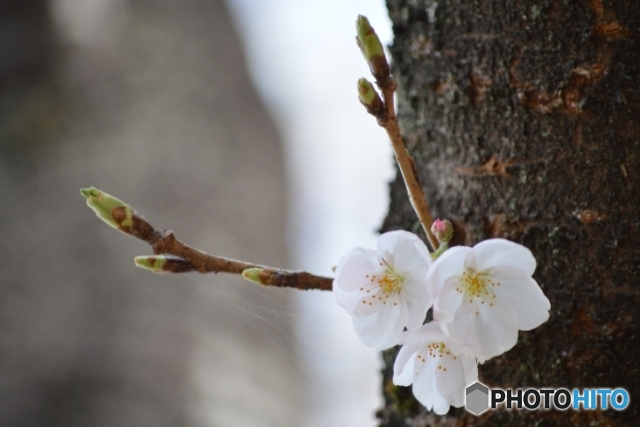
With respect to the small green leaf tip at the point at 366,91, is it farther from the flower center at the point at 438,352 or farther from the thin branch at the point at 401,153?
the flower center at the point at 438,352

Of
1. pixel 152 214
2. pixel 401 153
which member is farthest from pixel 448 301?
pixel 152 214

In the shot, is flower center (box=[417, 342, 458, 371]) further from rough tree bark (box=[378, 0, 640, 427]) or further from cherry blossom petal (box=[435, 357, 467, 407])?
rough tree bark (box=[378, 0, 640, 427])

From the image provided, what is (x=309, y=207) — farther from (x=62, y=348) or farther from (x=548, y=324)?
(x=548, y=324)

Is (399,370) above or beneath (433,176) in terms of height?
beneath

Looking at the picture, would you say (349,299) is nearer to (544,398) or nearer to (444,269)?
(444,269)

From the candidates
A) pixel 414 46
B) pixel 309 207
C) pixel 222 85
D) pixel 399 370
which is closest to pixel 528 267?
pixel 399 370

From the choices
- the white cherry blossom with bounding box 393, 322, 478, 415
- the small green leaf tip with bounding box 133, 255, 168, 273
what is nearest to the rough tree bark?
the white cherry blossom with bounding box 393, 322, 478, 415

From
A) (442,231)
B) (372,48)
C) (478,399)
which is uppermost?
Result: (372,48)
